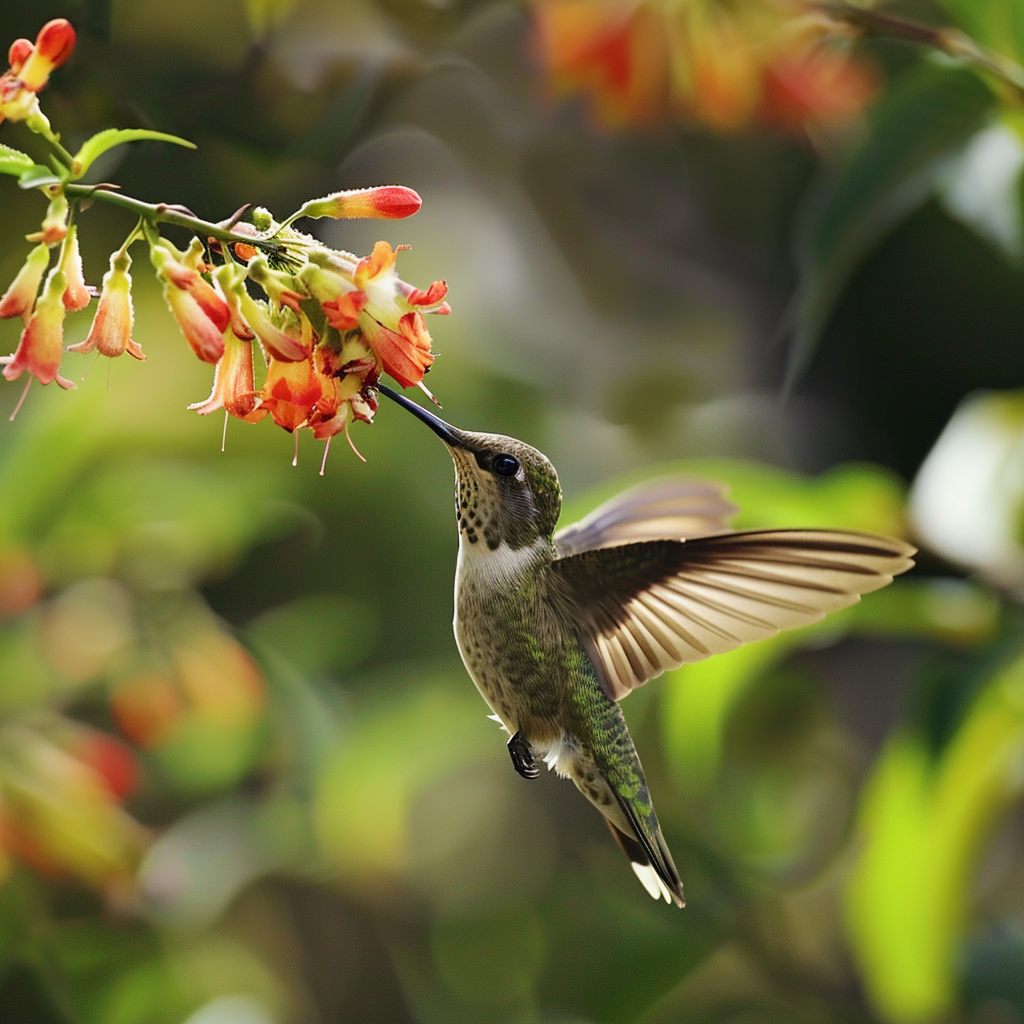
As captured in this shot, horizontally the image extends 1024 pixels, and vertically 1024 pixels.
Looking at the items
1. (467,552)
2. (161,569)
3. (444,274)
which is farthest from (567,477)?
(467,552)

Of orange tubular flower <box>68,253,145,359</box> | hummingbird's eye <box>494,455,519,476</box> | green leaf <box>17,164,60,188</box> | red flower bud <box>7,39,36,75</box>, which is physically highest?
red flower bud <box>7,39,36,75</box>

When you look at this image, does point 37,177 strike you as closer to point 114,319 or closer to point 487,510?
point 114,319

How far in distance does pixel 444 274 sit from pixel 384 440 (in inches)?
21.4

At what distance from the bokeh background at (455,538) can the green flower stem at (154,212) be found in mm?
770

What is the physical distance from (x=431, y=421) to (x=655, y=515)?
45 cm

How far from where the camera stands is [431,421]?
1002mm

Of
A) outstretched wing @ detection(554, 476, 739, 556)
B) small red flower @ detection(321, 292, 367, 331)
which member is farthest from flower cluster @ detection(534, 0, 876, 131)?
small red flower @ detection(321, 292, 367, 331)

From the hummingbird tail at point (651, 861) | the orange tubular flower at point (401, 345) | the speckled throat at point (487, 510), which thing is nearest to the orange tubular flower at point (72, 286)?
the orange tubular flower at point (401, 345)

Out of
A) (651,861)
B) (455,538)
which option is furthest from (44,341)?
(455,538)

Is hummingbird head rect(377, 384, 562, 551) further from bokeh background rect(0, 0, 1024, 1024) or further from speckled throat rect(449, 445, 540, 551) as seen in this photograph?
bokeh background rect(0, 0, 1024, 1024)

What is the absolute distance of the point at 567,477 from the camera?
2.84 m

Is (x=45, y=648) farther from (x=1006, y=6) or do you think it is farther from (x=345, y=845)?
(x=1006, y=6)

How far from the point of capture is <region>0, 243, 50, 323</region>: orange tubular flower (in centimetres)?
86

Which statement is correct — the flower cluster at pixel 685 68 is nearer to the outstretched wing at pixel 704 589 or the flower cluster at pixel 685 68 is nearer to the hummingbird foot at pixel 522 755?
the outstretched wing at pixel 704 589
